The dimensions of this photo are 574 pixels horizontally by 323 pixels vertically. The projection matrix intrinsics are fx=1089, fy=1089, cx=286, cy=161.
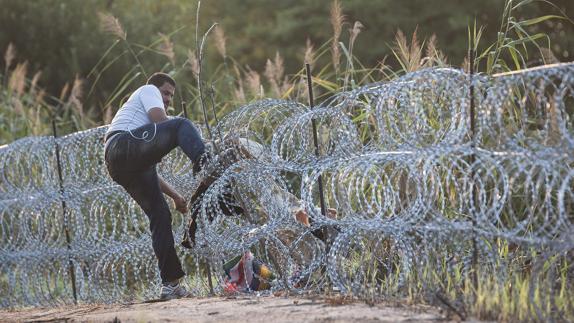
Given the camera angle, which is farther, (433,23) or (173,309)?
(433,23)

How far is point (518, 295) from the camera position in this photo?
6160 millimetres

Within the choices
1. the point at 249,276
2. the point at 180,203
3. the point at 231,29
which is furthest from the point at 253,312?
the point at 231,29

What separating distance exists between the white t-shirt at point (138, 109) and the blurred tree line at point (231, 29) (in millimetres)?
8361

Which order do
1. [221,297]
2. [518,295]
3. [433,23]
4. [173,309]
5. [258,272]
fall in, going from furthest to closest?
[433,23] < [258,272] < [221,297] < [173,309] < [518,295]

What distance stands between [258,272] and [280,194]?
0.63 m

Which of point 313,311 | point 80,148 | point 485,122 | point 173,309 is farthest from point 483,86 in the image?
point 80,148

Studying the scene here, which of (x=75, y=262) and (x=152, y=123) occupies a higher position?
(x=152, y=123)

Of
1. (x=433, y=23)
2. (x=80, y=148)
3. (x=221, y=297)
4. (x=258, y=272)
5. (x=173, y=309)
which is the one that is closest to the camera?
(x=173, y=309)

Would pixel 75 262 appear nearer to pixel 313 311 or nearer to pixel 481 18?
pixel 313 311

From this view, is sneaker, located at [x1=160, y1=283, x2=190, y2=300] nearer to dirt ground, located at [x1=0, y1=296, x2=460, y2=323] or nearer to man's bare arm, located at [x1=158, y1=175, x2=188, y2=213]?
dirt ground, located at [x1=0, y1=296, x2=460, y2=323]

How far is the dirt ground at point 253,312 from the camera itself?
6.14 m

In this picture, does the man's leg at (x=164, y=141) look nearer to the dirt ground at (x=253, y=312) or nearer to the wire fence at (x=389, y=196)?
the wire fence at (x=389, y=196)

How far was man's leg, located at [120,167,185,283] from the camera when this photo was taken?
26.2 feet

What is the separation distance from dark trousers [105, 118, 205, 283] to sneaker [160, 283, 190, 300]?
60mm
